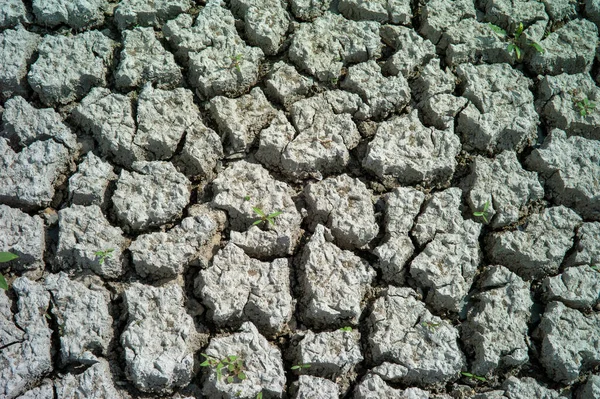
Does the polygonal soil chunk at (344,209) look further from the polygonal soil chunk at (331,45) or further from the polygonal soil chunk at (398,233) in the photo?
the polygonal soil chunk at (331,45)

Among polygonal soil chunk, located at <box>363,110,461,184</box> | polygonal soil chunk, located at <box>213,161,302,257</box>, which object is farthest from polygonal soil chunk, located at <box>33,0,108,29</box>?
polygonal soil chunk, located at <box>363,110,461,184</box>

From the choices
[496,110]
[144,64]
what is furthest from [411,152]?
[144,64]

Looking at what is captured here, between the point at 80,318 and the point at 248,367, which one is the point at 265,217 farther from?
the point at 80,318

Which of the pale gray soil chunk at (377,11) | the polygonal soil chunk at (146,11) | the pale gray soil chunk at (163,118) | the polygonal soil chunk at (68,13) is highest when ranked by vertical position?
the pale gray soil chunk at (377,11)

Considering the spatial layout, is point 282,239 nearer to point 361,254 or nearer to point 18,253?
point 361,254

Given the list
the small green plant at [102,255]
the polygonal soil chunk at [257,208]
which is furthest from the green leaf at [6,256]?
Result: the polygonal soil chunk at [257,208]

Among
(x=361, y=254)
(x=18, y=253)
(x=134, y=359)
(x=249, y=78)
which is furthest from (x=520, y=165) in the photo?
(x=18, y=253)
